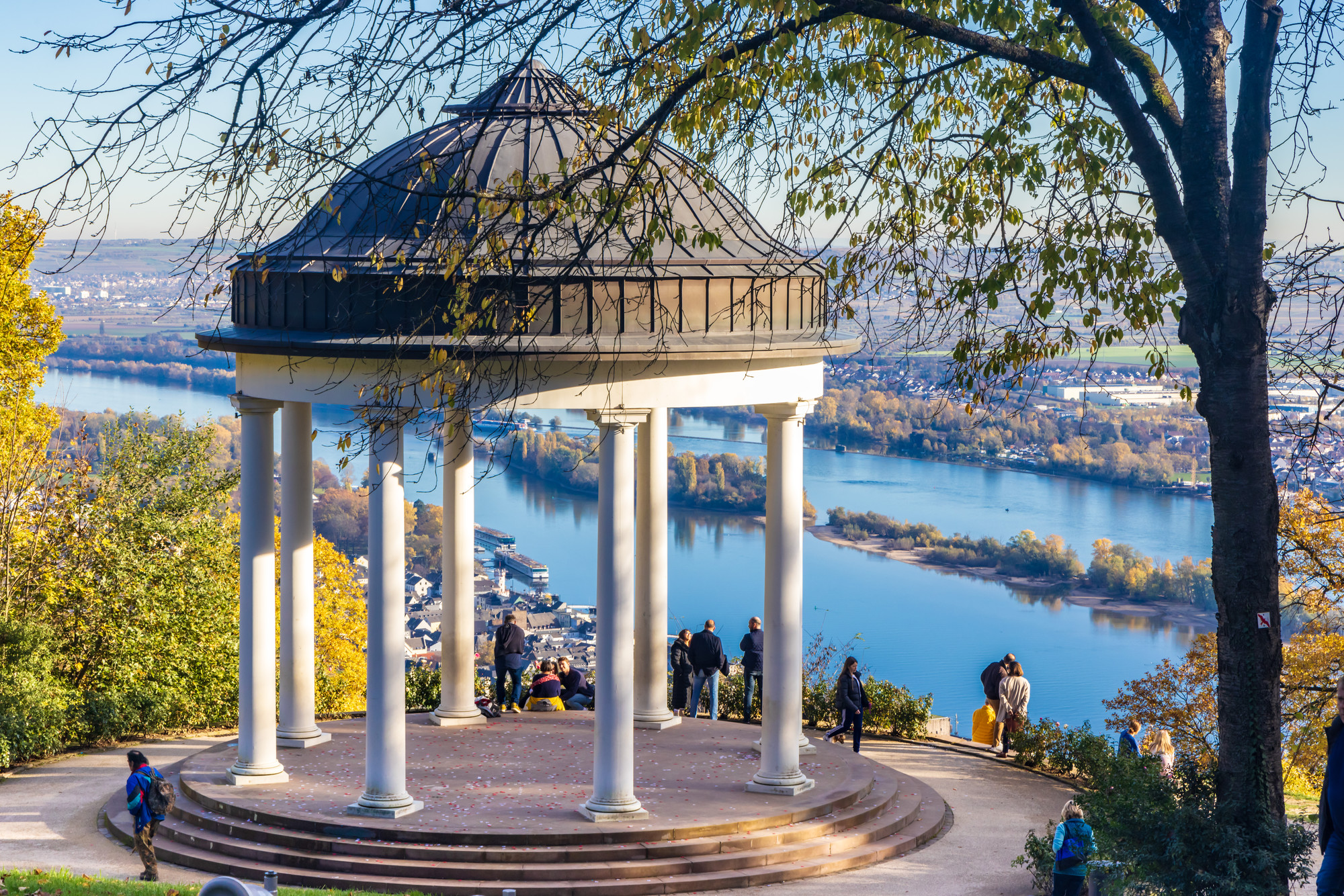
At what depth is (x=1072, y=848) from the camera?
12594mm

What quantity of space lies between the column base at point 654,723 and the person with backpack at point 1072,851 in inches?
330

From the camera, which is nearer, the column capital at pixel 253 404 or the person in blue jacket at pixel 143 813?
the person in blue jacket at pixel 143 813

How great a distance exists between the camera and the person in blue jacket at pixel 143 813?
47.0 ft

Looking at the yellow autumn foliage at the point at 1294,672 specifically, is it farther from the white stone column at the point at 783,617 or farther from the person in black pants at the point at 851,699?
the white stone column at the point at 783,617

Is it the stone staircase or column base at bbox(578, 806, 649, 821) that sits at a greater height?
column base at bbox(578, 806, 649, 821)

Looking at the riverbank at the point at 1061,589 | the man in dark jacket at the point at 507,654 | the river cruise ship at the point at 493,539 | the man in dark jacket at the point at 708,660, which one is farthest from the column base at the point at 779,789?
the river cruise ship at the point at 493,539

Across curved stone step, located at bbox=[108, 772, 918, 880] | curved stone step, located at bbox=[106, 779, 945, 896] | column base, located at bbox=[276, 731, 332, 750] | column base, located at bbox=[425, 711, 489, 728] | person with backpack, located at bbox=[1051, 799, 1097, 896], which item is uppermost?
person with backpack, located at bbox=[1051, 799, 1097, 896]

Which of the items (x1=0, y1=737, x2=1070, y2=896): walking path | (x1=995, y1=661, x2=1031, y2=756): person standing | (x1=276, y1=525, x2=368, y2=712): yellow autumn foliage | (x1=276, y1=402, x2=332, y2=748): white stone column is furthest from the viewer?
(x1=276, y1=525, x2=368, y2=712): yellow autumn foliage

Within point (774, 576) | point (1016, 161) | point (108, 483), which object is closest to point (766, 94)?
point (1016, 161)

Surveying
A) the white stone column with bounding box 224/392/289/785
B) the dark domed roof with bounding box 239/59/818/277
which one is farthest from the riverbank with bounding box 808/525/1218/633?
Result: the white stone column with bounding box 224/392/289/785

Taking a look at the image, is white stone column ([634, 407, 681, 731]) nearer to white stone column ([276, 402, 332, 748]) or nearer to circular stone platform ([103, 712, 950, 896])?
circular stone platform ([103, 712, 950, 896])

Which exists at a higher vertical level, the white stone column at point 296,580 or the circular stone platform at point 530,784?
the white stone column at point 296,580

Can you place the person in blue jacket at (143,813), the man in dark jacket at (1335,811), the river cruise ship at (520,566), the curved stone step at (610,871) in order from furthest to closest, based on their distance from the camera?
the river cruise ship at (520,566), the person in blue jacket at (143,813), the curved stone step at (610,871), the man in dark jacket at (1335,811)

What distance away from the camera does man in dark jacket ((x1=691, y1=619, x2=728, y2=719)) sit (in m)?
21.8
